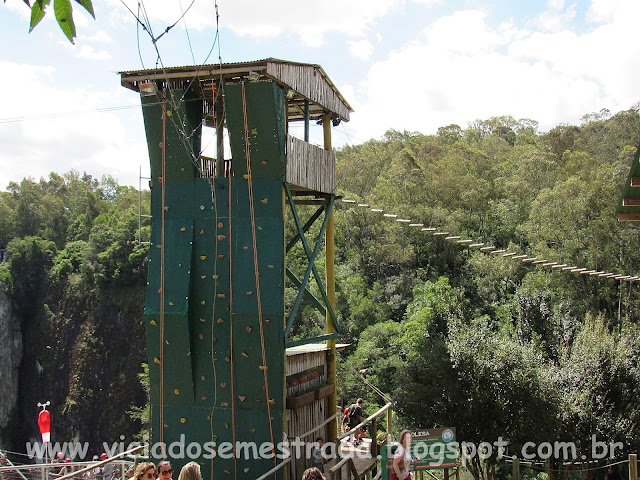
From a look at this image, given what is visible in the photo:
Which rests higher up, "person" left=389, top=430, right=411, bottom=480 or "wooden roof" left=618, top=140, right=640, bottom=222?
"wooden roof" left=618, top=140, right=640, bottom=222

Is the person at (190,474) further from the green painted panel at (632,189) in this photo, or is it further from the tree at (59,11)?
the green painted panel at (632,189)

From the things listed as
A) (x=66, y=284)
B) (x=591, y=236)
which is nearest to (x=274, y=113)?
(x=591, y=236)

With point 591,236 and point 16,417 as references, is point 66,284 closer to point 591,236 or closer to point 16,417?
point 16,417

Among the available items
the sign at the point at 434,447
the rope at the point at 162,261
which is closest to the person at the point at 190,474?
the sign at the point at 434,447

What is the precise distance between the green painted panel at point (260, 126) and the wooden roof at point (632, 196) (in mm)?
5073

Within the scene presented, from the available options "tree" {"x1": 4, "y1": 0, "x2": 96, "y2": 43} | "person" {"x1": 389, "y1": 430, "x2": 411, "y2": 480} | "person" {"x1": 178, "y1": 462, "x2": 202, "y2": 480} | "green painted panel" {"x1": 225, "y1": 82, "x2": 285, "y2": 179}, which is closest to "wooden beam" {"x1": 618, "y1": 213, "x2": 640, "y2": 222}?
"person" {"x1": 389, "y1": 430, "x2": 411, "y2": 480}

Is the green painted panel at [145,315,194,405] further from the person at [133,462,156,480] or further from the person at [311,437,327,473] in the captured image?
the person at [133,462,156,480]

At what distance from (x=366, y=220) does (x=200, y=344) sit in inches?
1135

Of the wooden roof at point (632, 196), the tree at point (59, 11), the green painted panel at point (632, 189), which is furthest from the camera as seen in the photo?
the wooden roof at point (632, 196)

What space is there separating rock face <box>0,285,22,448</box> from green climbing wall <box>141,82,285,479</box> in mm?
44458

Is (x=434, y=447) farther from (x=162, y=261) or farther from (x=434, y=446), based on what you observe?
(x=162, y=261)

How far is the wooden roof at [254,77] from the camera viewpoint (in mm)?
10453

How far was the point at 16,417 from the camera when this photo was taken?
4959 centimetres

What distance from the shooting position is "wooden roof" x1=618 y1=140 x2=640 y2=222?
25.0 ft
